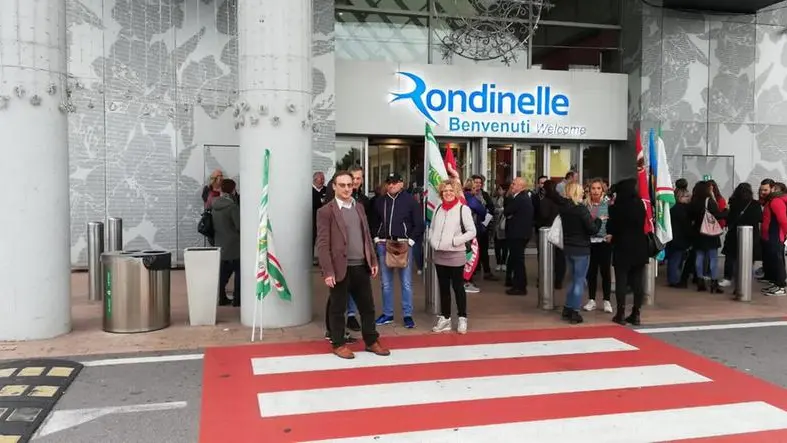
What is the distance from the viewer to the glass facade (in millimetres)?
14539

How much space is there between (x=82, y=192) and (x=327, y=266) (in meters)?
8.01

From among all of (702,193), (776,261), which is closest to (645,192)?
(702,193)

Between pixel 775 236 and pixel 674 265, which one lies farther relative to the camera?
pixel 674 265

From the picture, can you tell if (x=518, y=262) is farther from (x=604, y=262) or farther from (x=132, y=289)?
(x=132, y=289)

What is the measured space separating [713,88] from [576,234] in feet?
32.8

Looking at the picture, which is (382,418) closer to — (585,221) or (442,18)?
(585,221)

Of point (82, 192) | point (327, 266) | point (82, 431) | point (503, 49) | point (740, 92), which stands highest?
point (503, 49)

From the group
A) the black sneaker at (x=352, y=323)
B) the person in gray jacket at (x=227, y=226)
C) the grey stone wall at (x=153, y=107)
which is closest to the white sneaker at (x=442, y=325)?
the black sneaker at (x=352, y=323)

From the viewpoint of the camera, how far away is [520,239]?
10.0m

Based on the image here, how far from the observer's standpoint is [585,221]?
7.77 m

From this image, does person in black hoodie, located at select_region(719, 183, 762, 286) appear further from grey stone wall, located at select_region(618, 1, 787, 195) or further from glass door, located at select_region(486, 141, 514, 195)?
glass door, located at select_region(486, 141, 514, 195)

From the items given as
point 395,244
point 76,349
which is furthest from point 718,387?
point 76,349

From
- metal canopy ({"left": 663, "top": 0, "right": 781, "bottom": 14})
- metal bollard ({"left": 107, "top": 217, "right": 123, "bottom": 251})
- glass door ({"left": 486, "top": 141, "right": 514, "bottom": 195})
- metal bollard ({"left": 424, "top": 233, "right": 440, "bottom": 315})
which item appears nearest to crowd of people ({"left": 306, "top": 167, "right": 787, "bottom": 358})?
metal bollard ({"left": 424, "top": 233, "right": 440, "bottom": 315})

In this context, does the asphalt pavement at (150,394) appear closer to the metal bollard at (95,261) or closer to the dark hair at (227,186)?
the dark hair at (227,186)
